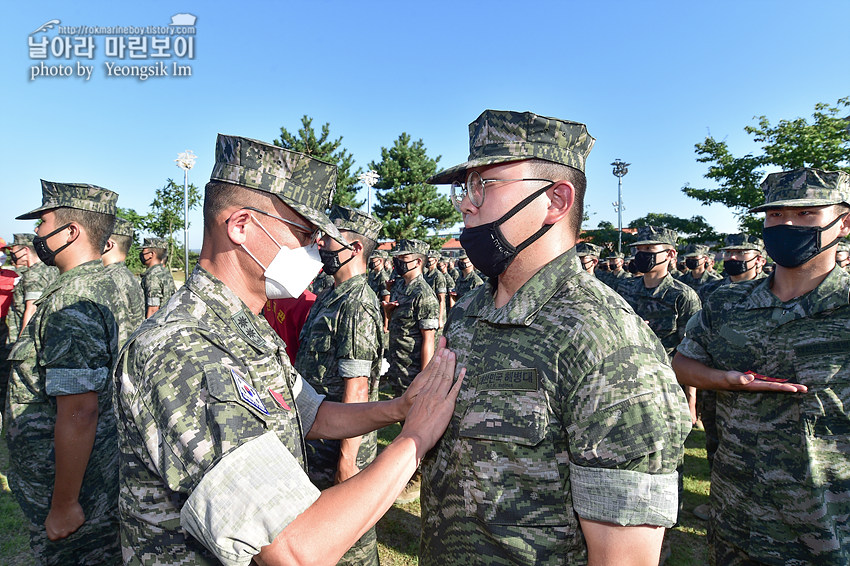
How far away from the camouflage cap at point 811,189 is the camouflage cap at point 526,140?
6.21 ft

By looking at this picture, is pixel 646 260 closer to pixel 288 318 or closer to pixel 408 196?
pixel 288 318

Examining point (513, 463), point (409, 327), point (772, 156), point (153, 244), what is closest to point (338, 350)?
point (513, 463)

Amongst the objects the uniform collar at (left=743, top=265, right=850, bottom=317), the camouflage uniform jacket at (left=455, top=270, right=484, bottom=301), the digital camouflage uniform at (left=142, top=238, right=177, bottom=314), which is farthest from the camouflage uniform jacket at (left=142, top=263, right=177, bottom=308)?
the uniform collar at (left=743, top=265, right=850, bottom=317)

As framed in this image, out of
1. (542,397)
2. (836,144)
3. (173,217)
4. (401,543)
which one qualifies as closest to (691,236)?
(836,144)

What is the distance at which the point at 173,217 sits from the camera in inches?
1206

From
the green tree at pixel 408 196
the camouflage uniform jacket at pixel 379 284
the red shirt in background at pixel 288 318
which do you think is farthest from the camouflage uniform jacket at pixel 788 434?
the green tree at pixel 408 196

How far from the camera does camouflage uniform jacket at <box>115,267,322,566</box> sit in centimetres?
138

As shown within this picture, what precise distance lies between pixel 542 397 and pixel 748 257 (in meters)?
7.96

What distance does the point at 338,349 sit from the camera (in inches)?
157

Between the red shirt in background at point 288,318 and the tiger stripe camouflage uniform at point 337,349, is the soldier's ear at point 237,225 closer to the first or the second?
the tiger stripe camouflage uniform at point 337,349

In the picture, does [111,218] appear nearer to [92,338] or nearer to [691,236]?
[92,338]

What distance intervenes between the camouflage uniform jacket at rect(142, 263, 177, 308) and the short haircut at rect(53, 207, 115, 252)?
7.21 meters

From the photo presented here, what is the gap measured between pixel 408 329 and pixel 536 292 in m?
6.14

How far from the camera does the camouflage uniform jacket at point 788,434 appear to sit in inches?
101
